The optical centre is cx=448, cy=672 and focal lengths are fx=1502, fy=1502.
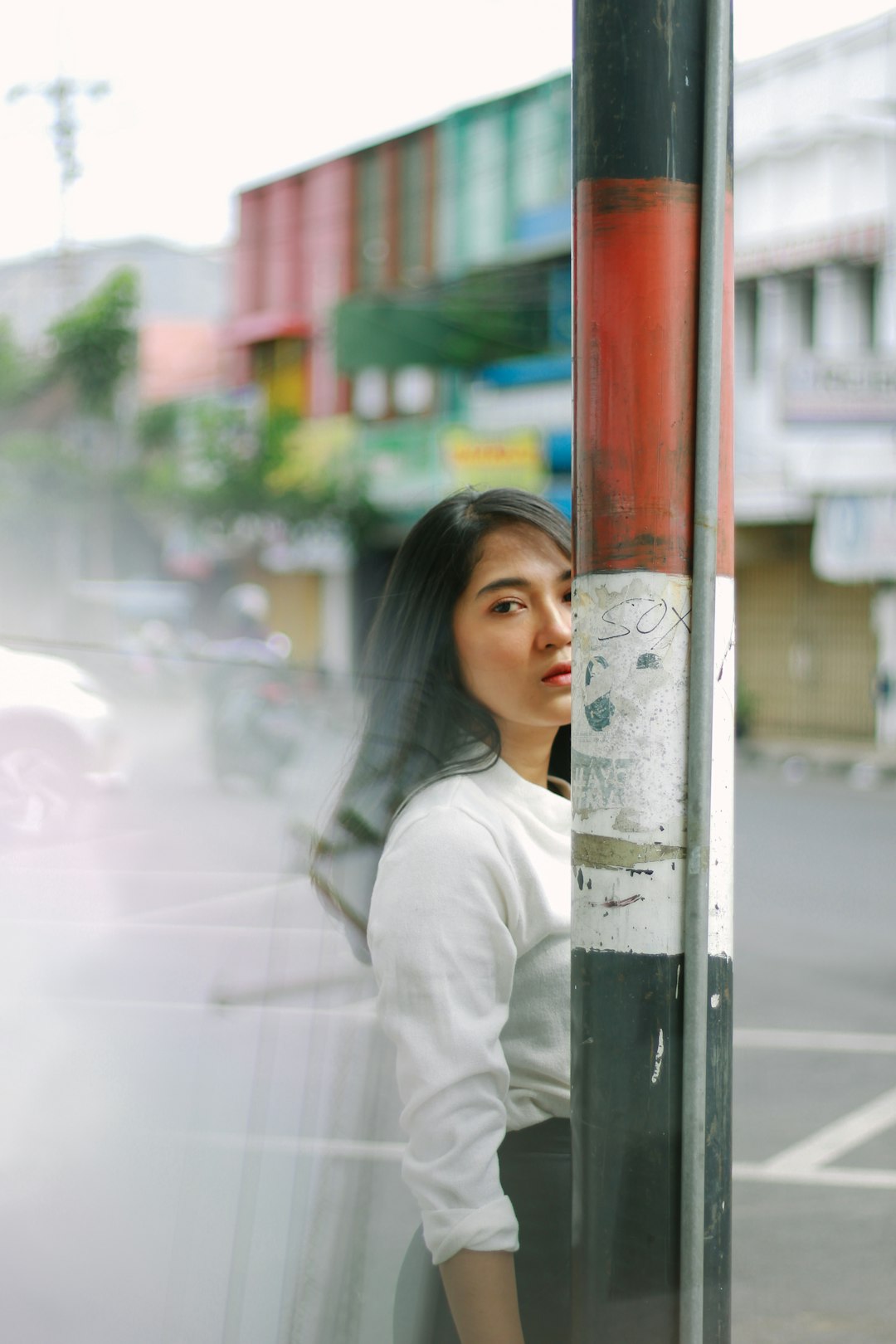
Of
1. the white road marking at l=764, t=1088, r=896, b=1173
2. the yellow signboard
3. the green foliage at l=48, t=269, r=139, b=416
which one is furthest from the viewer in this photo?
the green foliage at l=48, t=269, r=139, b=416

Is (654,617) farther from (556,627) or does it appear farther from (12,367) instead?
(12,367)

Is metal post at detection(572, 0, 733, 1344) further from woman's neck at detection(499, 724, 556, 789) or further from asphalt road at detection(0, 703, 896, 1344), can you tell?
asphalt road at detection(0, 703, 896, 1344)

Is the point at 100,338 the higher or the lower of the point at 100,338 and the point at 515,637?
the higher

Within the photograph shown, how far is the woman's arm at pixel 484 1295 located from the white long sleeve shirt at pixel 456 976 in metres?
0.01

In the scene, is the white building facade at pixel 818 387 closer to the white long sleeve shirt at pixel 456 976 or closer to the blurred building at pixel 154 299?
the blurred building at pixel 154 299

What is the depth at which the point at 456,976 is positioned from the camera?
1.42 metres

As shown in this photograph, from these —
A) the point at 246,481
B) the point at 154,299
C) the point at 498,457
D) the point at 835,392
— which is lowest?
the point at 835,392

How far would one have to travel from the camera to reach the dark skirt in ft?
4.95

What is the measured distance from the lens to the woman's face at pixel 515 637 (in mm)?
1636

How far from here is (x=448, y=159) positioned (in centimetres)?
2548

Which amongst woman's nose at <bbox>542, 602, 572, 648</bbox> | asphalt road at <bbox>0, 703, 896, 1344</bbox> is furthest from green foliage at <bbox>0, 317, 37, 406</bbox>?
woman's nose at <bbox>542, 602, 572, 648</bbox>

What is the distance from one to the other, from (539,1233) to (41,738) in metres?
0.86

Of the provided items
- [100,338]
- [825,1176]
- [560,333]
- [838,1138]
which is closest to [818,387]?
[560,333]

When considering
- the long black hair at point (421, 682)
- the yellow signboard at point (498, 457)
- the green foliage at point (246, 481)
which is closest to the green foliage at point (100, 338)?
the green foliage at point (246, 481)
